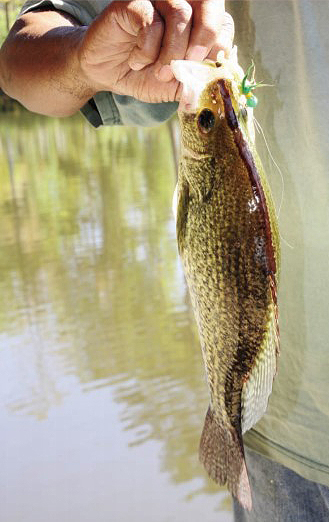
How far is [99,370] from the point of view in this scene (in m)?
5.16

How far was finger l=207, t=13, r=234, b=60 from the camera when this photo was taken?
1258 millimetres

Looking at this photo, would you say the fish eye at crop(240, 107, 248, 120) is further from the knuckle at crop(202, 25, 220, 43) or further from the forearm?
the forearm

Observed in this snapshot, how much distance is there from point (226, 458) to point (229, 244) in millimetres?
447

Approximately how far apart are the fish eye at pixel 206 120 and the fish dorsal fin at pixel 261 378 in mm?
337

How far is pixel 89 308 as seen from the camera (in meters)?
6.29

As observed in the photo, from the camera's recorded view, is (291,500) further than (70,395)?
No

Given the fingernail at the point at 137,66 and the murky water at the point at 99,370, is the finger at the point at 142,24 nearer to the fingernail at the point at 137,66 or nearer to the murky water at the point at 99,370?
the fingernail at the point at 137,66

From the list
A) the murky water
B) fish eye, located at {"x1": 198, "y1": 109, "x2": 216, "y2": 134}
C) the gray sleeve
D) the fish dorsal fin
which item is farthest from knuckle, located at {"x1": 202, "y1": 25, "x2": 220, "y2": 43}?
the murky water

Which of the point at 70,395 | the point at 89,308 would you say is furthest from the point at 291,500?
the point at 89,308

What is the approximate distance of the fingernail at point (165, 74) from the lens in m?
1.28

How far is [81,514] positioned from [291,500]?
7.30 ft

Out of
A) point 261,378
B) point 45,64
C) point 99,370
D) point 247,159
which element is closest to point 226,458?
point 261,378

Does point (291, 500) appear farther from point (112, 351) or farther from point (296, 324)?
point (112, 351)

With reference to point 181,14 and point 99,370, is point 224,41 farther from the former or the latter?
point 99,370
